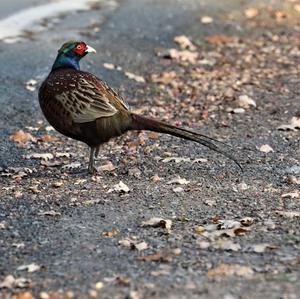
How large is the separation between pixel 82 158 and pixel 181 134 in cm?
136

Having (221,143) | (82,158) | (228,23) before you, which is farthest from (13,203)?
(228,23)

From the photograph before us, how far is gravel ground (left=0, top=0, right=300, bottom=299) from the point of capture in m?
4.70

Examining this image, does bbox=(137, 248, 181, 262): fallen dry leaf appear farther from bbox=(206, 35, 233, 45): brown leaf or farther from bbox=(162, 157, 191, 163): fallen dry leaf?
bbox=(206, 35, 233, 45): brown leaf

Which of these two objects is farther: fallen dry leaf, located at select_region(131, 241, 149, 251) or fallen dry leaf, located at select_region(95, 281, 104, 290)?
fallen dry leaf, located at select_region(131, 241, 149, 251)

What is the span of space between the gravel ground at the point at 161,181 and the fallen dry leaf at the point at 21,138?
3 centimetres

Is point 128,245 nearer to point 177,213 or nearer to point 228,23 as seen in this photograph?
point 177,213

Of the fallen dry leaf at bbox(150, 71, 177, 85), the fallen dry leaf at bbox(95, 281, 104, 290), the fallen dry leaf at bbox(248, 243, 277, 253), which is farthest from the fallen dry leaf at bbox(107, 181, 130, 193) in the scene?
the fallen dry leaf at bbox(150, 71, 177, 85)

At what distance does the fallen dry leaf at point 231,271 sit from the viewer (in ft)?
15.3

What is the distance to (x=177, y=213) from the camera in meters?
5.84

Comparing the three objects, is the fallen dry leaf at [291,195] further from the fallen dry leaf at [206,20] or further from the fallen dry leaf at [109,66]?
the fallen dry leaf at [206,20]

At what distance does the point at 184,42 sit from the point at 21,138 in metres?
4.89

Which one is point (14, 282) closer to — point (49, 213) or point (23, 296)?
point (23, 296)

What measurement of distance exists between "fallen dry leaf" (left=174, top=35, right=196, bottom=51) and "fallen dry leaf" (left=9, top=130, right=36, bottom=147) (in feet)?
15.2

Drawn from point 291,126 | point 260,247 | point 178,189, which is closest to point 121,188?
point 178,189
